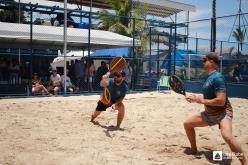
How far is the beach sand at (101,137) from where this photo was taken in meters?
5.21

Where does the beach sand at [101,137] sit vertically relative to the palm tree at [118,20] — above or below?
below

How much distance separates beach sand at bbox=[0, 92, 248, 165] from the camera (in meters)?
5.21

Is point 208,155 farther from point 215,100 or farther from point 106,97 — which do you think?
point 106,97

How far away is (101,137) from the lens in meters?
6.60

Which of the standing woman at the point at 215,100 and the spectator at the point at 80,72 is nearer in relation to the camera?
the standing woman at the point at 215,100

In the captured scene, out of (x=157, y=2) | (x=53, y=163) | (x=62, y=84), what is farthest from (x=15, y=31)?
(x=157, y=2)

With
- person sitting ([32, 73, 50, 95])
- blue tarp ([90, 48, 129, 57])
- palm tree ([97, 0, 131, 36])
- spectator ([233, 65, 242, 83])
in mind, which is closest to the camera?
person sitting ([32, 73, 50, 95])

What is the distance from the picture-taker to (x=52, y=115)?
28.7ft

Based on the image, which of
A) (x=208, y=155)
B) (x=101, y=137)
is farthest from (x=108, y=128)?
(x=208, y=155)

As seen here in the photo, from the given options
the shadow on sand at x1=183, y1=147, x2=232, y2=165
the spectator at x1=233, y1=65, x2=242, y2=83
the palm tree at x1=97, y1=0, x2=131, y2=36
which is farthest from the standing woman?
the palm tree at x1=97, y1=0, x2=131, y2=36

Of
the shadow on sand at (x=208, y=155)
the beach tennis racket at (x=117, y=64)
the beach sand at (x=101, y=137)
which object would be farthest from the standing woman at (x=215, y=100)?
the beach tennis racket at (x=117, y=64)

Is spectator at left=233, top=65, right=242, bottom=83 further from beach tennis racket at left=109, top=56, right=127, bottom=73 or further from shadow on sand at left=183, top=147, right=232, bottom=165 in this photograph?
shadow on sand at left=183, top=147, right=232, bottom=165

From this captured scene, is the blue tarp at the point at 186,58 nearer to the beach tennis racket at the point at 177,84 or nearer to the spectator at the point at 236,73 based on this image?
the spectator at the point at 236,73

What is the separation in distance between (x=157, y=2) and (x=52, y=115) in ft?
68.7
